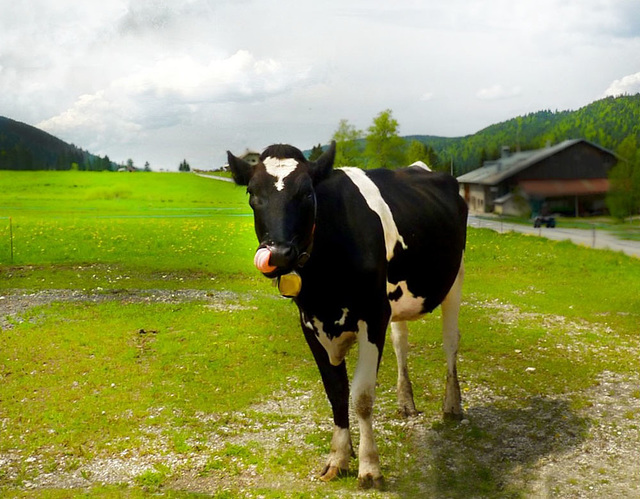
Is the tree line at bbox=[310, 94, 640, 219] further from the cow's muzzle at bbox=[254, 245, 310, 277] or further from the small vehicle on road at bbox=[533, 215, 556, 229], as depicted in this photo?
the cow's muzzle at bbox=[254, 245, 310, 277]

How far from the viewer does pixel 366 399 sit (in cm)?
591

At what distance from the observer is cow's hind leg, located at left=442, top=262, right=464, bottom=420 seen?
24.8ft

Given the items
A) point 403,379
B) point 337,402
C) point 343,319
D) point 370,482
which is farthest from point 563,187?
point 403,379

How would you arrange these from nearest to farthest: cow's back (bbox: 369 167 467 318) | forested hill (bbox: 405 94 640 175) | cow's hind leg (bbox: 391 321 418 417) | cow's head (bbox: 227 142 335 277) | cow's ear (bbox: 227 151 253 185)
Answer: cow's head (bbox: 227 142 335 277), cow's ear (bbox: 227 151 253 185), forested hill (bbox: 405 94 640 175), cow's back (bbox: 369 167 467 318), cow's hind leg (bbox: 391 321 418 417)

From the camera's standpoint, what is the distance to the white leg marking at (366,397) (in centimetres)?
586

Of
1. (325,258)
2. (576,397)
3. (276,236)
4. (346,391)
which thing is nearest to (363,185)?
(325,258)

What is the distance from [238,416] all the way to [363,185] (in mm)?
3361

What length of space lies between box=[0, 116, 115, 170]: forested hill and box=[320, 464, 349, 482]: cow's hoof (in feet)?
160

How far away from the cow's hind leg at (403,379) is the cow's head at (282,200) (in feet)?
9.28

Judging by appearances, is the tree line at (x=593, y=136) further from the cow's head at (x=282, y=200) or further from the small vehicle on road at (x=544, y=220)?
the cow's head at (x=282, y=200)

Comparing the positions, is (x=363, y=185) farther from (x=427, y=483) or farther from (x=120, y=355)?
(x=120, y=355)

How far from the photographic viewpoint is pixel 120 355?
1062 centimetres

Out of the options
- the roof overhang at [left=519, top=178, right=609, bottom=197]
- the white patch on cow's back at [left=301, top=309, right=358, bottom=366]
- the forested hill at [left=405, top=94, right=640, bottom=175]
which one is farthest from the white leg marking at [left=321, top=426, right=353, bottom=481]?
the forested hill at [left=405, top=94, right=640, bottom=175]

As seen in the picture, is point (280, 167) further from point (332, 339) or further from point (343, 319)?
point (332, 339)
